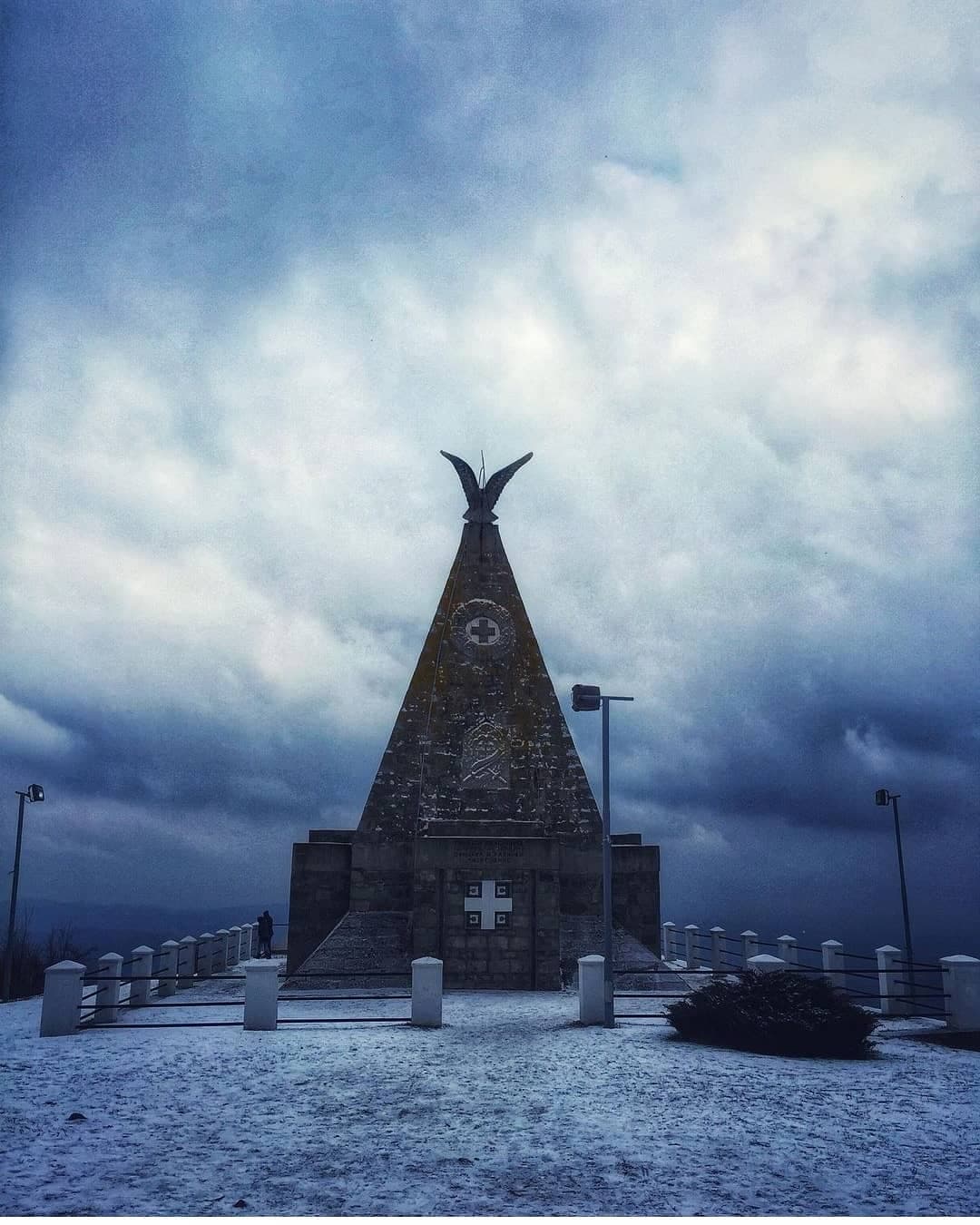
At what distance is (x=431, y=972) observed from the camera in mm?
13625

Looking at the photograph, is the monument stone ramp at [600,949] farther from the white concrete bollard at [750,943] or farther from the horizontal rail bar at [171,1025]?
the horizontal rail bar at [171,1025]

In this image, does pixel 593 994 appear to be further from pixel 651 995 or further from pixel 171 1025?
pixel 171 1025

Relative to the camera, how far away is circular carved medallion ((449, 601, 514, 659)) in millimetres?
23734

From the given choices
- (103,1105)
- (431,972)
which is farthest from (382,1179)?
(431,972)

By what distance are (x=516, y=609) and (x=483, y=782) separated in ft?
16.4

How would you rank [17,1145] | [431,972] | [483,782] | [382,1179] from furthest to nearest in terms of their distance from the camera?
[483,782] < [431,972] < [17,1145] < [382,1179]

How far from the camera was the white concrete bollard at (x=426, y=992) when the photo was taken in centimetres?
1362

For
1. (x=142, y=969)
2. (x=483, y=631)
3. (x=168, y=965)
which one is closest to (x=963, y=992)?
(x=483, y=631)

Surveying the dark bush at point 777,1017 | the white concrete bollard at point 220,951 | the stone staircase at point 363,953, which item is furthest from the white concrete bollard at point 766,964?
the white concrete bollard at point 220,951

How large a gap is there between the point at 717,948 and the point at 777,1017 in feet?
38.7

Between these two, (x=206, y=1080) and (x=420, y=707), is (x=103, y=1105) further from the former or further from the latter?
(x=420, y=707)

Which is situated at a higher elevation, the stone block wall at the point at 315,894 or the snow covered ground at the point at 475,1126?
the stone block wall at the point at 315,894

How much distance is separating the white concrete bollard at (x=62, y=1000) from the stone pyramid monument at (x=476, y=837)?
689cm

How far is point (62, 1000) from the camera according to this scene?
13.5 m
